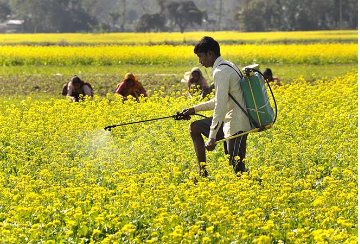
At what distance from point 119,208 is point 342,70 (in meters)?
20.0

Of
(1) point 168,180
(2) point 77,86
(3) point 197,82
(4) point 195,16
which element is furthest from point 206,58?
(4) point 195,16

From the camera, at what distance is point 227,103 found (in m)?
7.50

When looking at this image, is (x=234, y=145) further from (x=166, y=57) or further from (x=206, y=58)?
(x=166, y=57)

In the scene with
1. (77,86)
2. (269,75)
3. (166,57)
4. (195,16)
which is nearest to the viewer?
(77,86)

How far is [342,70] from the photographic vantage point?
25.5m

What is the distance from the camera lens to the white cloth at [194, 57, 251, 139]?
7.27 metres

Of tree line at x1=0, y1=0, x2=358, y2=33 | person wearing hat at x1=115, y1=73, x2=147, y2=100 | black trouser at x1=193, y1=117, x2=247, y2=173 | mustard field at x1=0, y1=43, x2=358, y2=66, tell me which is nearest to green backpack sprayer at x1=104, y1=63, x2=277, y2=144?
black trouser at x1=193, y1=117, x2=247, y2=173

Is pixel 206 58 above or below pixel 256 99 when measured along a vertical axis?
above

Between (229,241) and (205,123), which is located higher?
(205,123)

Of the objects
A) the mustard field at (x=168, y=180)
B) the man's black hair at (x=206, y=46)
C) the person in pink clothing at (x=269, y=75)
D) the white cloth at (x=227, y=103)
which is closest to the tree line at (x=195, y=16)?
the person in pink clothing at (x=269, y=75)

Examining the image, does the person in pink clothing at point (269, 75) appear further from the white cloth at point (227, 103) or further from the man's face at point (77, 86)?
the white cloth at point (227, 103)

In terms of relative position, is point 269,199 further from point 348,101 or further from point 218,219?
point 348,101

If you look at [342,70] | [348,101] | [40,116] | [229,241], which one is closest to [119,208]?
[229,241]

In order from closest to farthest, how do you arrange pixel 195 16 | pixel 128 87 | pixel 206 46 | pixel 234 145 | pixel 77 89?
pixel 206 46
pixel 234 145
pixel 77 89
pixel 128 87
pixel 195 16
